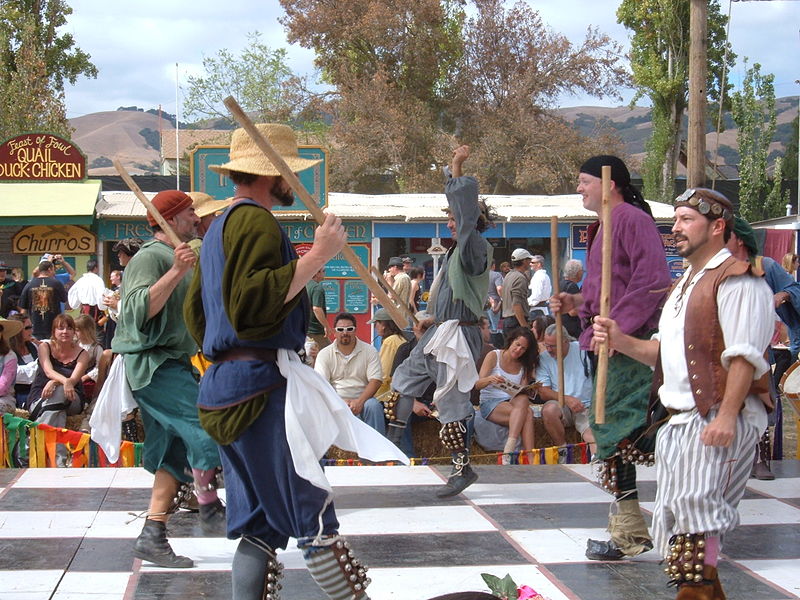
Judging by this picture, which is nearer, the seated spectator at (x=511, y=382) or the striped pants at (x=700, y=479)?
the striped pants at (x=700, y=479)

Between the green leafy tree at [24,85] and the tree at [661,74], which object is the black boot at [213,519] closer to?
the green leafy tree at [24,85]

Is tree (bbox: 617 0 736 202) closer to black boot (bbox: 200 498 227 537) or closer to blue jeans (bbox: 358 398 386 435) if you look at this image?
blue jeans (bbox: 358 398 386 435)

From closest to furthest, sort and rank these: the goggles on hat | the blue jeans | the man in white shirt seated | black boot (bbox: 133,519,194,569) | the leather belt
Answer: the leather belt < the goggles on hat < black boot (bbox: 133,519,194,569) < the blue jeans < the man in white shirt seated

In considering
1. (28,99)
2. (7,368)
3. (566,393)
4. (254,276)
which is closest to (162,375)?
(254,276)

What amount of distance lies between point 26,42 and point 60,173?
6.81 m

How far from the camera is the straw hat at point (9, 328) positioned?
27.9 feet

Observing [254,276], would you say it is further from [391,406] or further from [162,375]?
[391,406]

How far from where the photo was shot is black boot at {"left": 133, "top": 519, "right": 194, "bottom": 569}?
4.64 meters

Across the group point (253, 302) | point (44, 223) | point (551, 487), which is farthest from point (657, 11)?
point (253, 302)

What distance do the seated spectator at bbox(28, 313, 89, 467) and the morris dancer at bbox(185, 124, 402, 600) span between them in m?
5.29

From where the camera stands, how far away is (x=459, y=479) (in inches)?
243

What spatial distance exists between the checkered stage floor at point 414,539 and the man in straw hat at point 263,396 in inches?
44.9

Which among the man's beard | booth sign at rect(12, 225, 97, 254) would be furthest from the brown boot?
booth sign at rect(12, 225, 97, 254)

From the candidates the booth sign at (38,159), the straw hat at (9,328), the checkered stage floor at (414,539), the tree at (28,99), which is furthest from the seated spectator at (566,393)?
the tree at (28,99)
